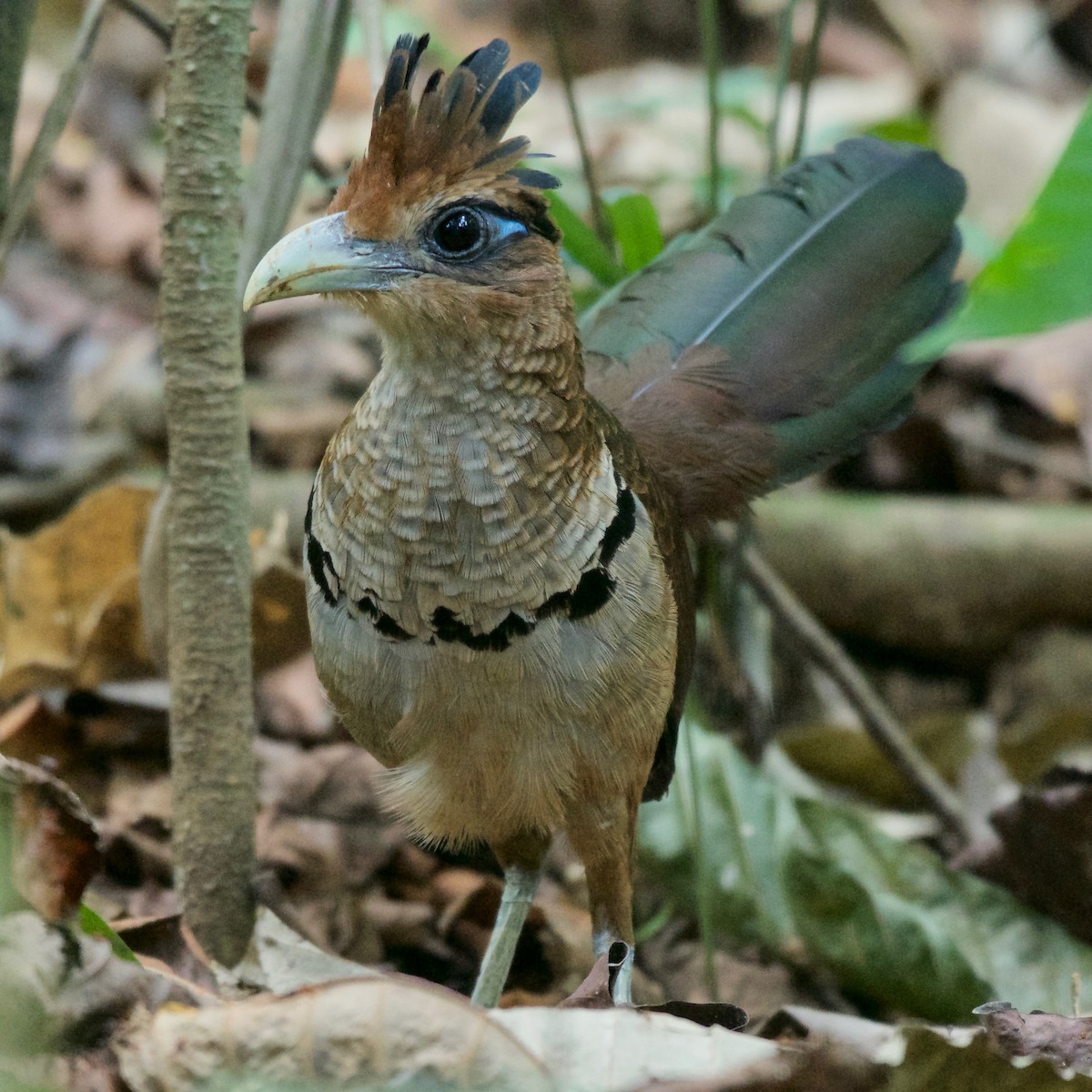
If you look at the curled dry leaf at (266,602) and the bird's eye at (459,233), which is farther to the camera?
the curled dry leaf at (266,602)

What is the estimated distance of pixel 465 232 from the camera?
2764 millimetres

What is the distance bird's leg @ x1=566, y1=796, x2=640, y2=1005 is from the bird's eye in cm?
113

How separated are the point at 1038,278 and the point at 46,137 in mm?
2093

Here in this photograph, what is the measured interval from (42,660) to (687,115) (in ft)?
17.8

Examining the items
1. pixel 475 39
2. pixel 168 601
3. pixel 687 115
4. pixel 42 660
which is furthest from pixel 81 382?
pixel 475 39

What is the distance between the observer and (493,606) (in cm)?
273

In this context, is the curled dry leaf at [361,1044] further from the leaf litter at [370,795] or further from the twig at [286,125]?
the twig at [286,125]

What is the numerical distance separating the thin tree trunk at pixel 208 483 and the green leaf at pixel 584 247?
0.82m

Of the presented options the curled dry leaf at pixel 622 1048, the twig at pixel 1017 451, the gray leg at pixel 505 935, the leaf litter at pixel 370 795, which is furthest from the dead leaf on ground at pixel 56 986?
the twig at pixel 1017 451

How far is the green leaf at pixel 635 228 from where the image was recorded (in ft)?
11.8

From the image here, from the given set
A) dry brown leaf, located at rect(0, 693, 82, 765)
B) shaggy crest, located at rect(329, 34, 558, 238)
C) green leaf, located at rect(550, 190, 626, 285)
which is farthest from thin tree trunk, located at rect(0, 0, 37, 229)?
dry brown leaf, located at rect(0, 693, 82, 765)

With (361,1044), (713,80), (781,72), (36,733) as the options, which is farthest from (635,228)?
(361,1044)

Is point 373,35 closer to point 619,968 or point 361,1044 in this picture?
point 619,968

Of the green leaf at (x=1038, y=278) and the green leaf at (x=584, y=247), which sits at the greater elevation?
the green leaf at (x=1038, y=278)
